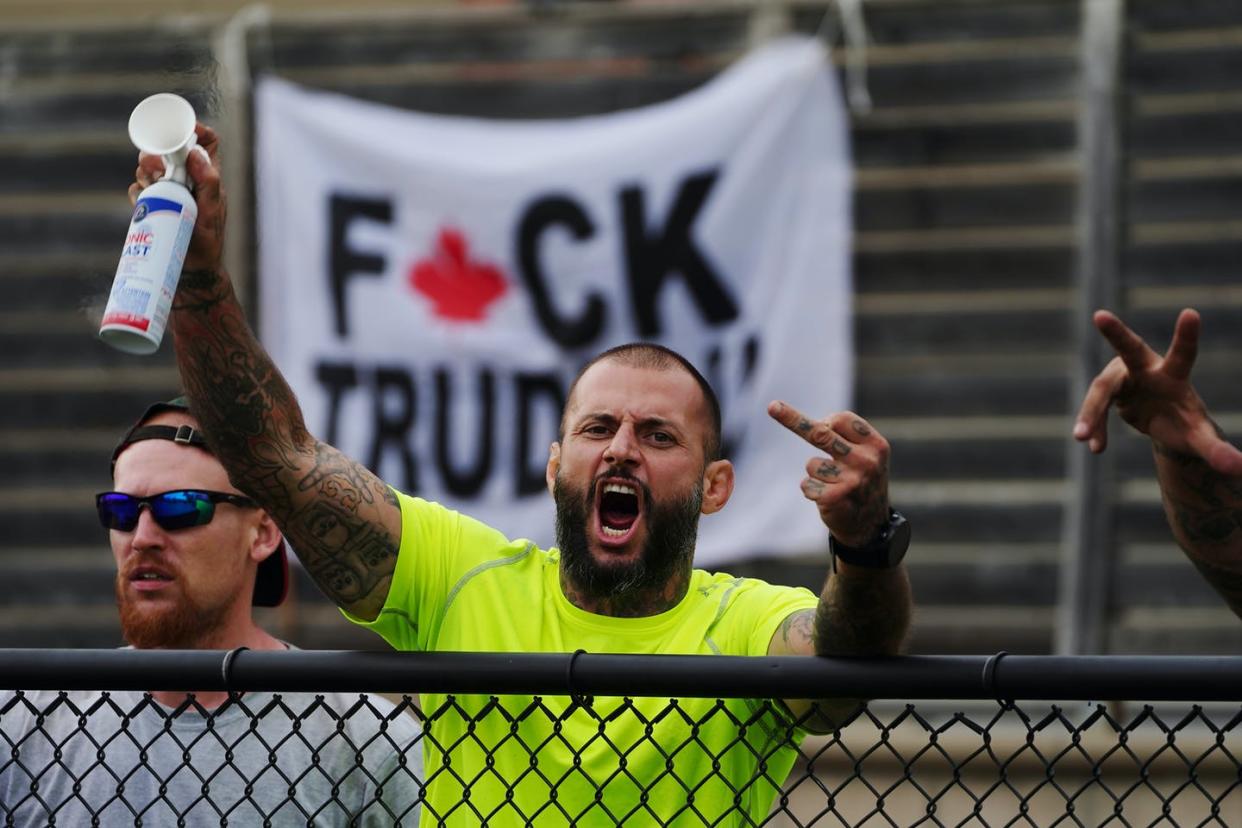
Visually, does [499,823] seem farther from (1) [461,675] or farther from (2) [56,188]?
(2) [56,188]

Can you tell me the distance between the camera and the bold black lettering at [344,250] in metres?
6.79

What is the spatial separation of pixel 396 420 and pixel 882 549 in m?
4.29

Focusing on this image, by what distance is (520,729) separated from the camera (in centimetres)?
282

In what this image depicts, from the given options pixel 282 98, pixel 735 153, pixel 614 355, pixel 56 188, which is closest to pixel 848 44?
pixel 735 153

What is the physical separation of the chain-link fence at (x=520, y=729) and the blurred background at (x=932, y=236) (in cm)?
368

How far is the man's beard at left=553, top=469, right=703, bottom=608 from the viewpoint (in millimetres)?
2959

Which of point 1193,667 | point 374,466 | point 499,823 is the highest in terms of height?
point 1193,667

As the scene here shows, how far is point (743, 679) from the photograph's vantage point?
241cm

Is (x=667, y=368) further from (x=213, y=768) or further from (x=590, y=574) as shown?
(x=213, y=768)

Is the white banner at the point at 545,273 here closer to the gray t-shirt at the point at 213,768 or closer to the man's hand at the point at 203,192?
the gray t-shirt at the point at 213,768

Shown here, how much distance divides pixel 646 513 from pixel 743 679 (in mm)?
618

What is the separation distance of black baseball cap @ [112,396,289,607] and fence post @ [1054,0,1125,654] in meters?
3.80

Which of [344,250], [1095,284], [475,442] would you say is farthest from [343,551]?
[1095,284]

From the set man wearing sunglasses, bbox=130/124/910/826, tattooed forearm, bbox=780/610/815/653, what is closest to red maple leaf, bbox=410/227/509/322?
man wearing sunglasses, bbox=130/124/910/826
